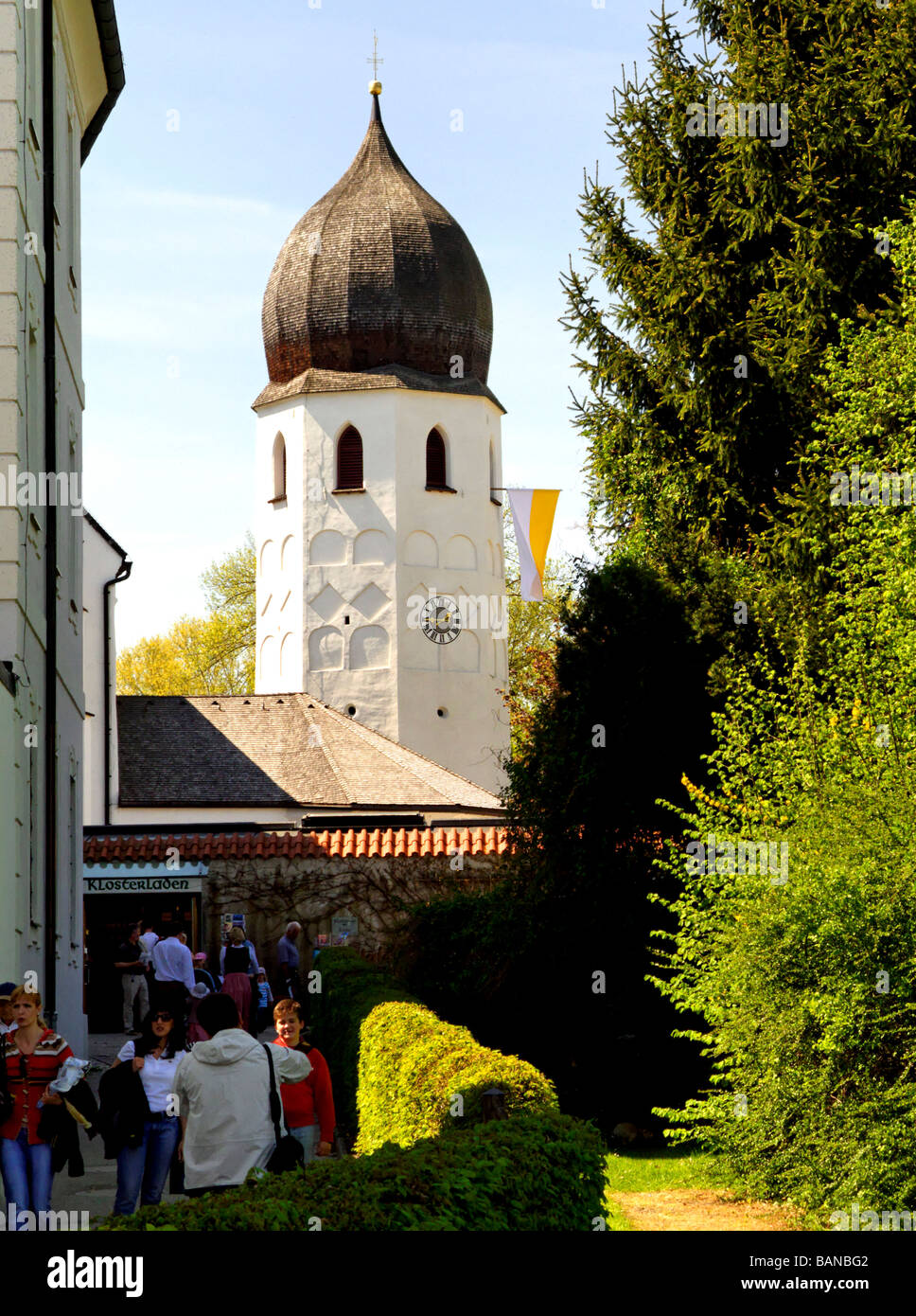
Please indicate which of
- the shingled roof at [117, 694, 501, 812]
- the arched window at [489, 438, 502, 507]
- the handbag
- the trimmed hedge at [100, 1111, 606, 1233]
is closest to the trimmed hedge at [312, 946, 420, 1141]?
the handbag

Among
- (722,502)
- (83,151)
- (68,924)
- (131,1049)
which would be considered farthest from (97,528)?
(131,1049)

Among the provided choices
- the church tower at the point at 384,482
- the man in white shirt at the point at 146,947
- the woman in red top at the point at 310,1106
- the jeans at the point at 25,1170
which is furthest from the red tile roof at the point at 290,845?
the church tower at the point at 384,482

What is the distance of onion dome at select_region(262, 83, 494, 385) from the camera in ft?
176

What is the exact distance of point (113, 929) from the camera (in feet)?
94.7

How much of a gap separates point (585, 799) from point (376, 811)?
20.0 meters

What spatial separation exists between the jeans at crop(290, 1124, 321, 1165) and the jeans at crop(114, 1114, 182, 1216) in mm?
748

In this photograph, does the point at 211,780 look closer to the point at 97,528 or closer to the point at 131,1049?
the point at 97,528

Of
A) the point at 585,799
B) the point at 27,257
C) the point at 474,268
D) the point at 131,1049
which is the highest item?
the point at 474,268

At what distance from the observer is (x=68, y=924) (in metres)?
21.6

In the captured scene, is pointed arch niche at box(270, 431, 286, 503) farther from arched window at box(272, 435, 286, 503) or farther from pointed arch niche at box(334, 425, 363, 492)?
pointed arch niche at box(334, 425, 363, 492)

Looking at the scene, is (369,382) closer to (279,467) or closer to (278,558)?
(279,467)

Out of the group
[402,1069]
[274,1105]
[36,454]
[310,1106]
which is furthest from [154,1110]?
[36,454]
